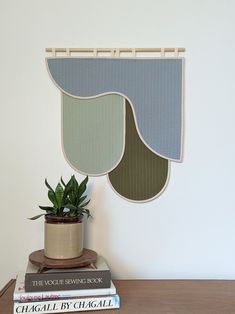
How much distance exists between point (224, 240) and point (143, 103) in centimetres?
56

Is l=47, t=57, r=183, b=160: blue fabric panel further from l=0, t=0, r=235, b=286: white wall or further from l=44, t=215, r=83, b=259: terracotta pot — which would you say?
l=44, t=215, r=83, b=259: terracotta pot

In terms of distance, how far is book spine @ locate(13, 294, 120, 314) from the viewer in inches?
33.9

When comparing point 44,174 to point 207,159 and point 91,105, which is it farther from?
point 207,159

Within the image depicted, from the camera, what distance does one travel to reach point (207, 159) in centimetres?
120

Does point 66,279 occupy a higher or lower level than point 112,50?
lower

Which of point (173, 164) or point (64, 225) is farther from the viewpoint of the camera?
point (173, 164)

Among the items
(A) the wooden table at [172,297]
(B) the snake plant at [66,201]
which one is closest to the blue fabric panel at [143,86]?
(B) the snake plant at [66,201]

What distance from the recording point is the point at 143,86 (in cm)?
118

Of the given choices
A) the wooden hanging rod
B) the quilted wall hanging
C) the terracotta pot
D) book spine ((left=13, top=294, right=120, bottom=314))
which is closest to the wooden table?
book spine ((left=13, top=294, right=120, bottom=314))

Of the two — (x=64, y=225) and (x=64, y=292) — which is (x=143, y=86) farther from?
(x=64, y=292)

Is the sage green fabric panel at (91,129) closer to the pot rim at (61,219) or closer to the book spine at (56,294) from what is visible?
the pot rim at (61,219)

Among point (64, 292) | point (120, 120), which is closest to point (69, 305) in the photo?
point (64, 292)

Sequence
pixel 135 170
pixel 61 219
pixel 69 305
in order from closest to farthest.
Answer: pixel 69 305 < pixel 61 219 < pixel 135 170

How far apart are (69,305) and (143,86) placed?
2.42ft
